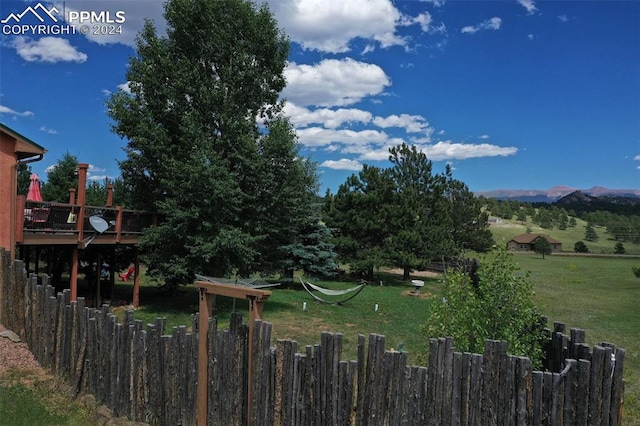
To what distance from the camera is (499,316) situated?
6539 millimetres

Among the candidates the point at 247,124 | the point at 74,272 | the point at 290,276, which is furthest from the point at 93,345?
the point at 290,276

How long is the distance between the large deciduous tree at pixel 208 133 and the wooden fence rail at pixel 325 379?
8.55 meters

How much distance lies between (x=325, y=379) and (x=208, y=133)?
41.7 feet

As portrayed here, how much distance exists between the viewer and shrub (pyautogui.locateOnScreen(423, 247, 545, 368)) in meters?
6.50

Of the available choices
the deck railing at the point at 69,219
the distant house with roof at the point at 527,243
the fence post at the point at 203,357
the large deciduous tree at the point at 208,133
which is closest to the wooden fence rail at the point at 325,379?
the fence post at the point at 203,357

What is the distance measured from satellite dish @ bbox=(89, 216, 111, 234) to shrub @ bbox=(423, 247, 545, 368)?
1197 cm

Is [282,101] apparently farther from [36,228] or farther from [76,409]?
[76,409]

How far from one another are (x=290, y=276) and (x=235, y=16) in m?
16.4

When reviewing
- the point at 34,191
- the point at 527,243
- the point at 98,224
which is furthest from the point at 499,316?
the point at 527,243

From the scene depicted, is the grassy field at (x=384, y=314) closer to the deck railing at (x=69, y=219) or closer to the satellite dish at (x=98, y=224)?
the deck railing at (x=69, y=219)

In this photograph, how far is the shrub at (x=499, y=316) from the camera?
6500 millimetres

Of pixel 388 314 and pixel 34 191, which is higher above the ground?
pixel 34 191

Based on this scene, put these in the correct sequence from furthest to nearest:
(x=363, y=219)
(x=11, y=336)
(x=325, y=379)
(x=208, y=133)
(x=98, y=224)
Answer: (x=363, y=219), (x=208, y=133), (x=98, y=224), (x=11, y=336), (x=325, y=379)

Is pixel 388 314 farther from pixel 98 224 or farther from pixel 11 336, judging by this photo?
pixel 11 336
